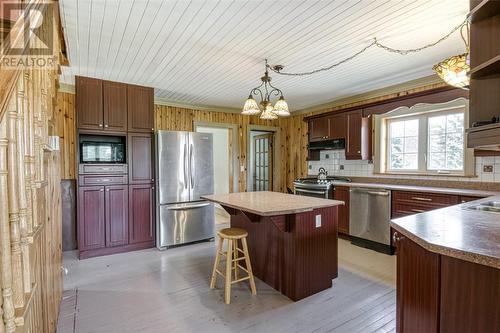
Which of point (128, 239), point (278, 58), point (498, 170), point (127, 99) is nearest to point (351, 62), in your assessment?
point (278, 58)

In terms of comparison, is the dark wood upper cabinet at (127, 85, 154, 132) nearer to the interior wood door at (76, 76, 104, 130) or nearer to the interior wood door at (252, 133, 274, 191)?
the interior wood door at (76, 76, 104, 130)

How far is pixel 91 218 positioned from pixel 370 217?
4007 mm

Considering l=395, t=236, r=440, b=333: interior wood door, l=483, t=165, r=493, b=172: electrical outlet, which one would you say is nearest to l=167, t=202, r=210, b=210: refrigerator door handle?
l=395, t=236, r=440, b=333: interior wood door

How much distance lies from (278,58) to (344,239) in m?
3.15

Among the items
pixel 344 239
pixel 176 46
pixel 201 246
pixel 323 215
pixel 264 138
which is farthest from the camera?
pixel 264 138

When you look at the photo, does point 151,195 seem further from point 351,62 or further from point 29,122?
point 351,62

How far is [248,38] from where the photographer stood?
251 centimetres

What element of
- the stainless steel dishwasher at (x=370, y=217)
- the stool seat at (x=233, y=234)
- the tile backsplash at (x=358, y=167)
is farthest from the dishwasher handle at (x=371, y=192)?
the stool seat at (x=233, y=234)

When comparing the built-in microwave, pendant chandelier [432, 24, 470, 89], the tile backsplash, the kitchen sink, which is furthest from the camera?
the built-in microwave

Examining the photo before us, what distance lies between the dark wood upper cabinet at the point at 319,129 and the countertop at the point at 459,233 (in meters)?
3.30

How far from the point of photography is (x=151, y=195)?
3932mm

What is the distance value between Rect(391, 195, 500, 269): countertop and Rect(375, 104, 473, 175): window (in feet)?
7.13

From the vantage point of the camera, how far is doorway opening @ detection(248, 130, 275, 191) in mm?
6375

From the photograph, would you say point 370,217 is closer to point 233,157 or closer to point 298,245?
point 298,245
